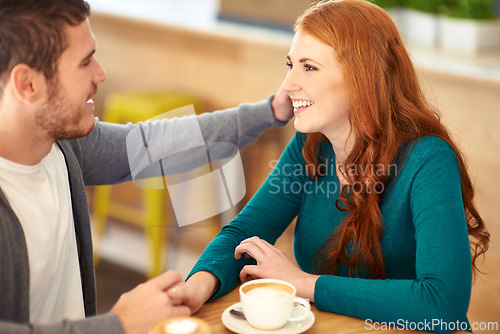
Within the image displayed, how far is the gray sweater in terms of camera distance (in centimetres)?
106

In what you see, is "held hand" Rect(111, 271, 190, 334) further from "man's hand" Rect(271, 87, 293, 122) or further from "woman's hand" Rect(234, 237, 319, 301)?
"man's hand" Rect(271, 87, 293, 122)

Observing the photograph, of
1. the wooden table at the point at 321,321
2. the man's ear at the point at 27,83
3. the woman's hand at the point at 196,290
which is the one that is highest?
the man's ear at the point at 27,83

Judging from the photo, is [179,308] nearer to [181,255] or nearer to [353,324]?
[353,324]

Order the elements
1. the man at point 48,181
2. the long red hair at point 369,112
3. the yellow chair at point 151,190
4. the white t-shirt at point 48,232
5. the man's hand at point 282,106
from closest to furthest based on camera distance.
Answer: the man at point 48,181
the white t-shirt at point 48,232
the long red hair at point 369,112
the man's hand at point 282,106
the yellow chair at point 151,190

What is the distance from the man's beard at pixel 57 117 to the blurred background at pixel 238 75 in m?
0.89

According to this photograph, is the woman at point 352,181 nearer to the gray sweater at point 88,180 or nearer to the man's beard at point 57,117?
the gray sweater at point 88,180

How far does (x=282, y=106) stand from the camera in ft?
5.51

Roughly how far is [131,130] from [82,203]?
0.30 metres

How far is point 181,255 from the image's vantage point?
3.58 meters

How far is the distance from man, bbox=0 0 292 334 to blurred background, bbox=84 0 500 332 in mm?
772

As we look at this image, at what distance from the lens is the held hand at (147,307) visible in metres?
1.08

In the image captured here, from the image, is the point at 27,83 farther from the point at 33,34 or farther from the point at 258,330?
the point at 258,330

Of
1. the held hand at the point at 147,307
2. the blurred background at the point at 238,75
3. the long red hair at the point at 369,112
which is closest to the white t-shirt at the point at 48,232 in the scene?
the held hand at the point at 147,307

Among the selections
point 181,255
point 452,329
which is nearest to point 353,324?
point 452,329
